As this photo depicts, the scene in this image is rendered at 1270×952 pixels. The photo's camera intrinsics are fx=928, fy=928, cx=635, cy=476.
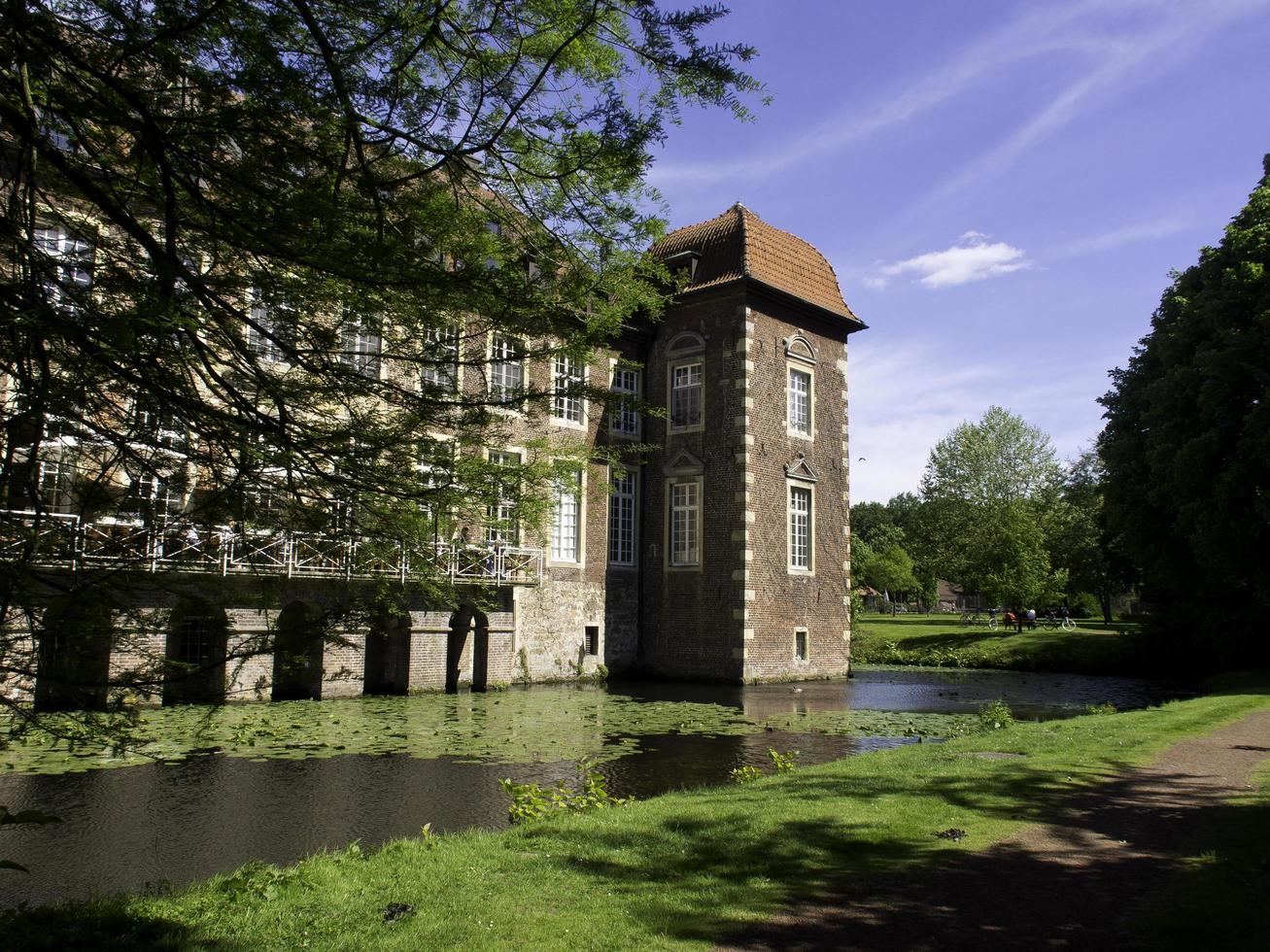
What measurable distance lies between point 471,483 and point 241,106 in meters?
2.16

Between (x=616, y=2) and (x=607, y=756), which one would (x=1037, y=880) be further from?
(x=607, y=756)

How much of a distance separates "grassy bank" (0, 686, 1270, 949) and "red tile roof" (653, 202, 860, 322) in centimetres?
1680

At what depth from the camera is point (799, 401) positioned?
2495 centimetres

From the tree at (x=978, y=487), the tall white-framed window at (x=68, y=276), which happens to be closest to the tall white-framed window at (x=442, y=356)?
the tall white-framed window at (x=68, y=276)

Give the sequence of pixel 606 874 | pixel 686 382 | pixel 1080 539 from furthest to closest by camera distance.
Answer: pixel 1080 539 < pixel 686 382 < pixel 606 874

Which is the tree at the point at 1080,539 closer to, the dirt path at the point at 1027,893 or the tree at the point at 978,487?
the tree at the point at 978,487

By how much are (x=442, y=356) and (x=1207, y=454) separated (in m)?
21.9

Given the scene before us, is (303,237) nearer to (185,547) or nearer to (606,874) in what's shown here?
(185,547)

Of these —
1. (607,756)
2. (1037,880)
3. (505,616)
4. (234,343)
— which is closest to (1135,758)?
(1037,880)

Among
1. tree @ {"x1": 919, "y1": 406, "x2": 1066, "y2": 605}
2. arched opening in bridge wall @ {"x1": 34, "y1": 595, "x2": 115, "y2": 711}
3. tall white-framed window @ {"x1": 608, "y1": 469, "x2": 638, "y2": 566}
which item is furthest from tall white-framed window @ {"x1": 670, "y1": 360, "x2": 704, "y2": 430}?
tree @ {"x1": 919, "y1": 406, "x2": 1066, "y2": 605}

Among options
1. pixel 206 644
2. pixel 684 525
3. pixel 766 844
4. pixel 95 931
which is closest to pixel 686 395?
pixel 684 525

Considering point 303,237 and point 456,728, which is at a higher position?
point 303,237

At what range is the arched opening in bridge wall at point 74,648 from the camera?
3.89 metres

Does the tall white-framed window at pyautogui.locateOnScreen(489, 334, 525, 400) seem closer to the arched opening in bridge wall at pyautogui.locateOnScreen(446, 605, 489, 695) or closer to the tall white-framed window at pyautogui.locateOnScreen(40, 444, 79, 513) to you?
the tall white-framed window at pyautogui.locateOnScreen(40, 444, 79, 513)
